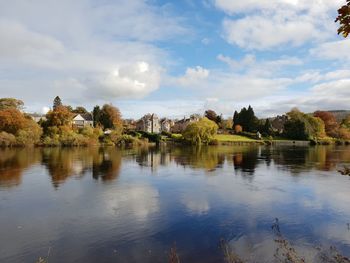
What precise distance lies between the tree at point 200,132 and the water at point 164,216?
53.0 meters

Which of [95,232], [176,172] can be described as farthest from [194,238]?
[176,172]

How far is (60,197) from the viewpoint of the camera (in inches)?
784

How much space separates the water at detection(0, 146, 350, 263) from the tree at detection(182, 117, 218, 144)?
52981 mm

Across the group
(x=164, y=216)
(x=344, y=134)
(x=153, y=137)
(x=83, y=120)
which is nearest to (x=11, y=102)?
(x=83, y=120)

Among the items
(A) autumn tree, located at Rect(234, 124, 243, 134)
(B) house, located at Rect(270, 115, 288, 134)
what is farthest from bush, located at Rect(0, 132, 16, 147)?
(B) house, located at Rect(270, 115, 288, 134)

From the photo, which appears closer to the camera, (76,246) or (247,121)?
(76,246)

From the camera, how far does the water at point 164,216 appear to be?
11711 mm

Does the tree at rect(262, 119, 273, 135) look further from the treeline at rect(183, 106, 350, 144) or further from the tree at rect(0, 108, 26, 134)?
the tree at rect(0, 108, 26, 134)

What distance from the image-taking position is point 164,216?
52.3ft

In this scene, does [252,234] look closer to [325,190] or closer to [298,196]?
[298,196]

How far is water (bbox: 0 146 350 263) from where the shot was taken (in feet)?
38.4

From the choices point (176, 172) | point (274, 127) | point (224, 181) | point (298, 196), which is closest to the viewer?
point (298, 196)

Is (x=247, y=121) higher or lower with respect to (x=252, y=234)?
higher

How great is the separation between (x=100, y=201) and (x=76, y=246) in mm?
6880
